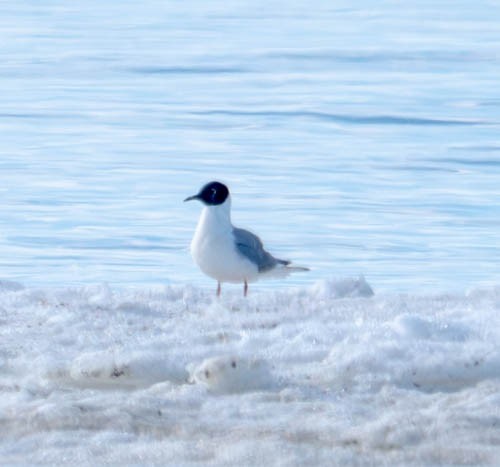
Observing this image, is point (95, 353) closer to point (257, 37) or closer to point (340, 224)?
point (340, 224)

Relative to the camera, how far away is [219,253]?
826 centimetres

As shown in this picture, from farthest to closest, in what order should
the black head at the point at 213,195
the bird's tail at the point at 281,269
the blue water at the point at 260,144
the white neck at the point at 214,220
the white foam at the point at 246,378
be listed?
the blue water at the point at 260,144 < the bird's tail at the point at 281,269 < the black head at the point at 213,195 < the white neck at the point at 214,220 < the white foam at the point at 246,378

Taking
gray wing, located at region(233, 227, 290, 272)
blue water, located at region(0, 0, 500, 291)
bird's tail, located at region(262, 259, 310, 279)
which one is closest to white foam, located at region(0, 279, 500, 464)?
gray wing, located at region(233, 227, 290, 272)

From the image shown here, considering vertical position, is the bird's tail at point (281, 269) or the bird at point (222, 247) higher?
the bird at point (222, 247)

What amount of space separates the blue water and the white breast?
6.27ft

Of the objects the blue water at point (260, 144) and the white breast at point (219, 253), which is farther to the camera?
the blue water at point (260, 144)

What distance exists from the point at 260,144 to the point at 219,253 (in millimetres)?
9953

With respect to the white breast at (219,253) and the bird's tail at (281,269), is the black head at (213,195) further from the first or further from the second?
the bird's tail at (281,269)

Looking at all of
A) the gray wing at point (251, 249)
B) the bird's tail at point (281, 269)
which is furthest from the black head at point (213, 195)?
the bird's tail at point (281, 269)

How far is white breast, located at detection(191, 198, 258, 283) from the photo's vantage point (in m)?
8.26

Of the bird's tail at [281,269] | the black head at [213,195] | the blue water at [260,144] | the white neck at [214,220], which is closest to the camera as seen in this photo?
the white neck at [214,220]

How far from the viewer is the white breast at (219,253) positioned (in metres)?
8.26

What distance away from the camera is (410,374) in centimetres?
566

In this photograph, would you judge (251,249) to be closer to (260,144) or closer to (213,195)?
(213,195)
